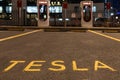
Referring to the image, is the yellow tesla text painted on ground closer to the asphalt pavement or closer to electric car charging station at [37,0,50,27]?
the asphalt pavement

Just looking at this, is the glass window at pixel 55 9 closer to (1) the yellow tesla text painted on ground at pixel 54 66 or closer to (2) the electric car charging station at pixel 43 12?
(2) the electric car charging station at pixel 43 12

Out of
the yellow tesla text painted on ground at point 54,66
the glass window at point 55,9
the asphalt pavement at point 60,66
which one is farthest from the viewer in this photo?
the glass window at point 55,9

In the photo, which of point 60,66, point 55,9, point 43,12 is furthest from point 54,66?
point 55,9

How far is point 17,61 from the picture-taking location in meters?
10.1

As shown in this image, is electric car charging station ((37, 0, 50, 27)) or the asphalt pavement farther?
electric car charging station ((37, 0, 50, 27))

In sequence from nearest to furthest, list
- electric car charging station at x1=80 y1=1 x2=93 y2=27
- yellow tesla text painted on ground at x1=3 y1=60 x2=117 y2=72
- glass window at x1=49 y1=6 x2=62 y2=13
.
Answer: yellow tesla text painted on ground at x1=3 y1=60 x2=117 y2=72 → electric car charging station at x1=80 y1=1 x2=93 y2=27 → glass window at x1=49 y1=6 x2=62 y2=13

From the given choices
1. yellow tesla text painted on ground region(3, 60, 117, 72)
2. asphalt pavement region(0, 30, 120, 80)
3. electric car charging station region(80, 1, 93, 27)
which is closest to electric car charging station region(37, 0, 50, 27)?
electric car charging station region(80, 1, 93, 27)

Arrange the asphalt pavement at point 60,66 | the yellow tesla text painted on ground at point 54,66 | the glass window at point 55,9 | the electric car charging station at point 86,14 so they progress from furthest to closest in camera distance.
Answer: the glass window at point 55,9 < the electric car charging station at point 86,14 < the yellow tesla text painted on ground at point 54,66 < the asphalt pavement at point 60,66

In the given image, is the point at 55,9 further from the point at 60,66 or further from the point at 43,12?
the point at 60,66

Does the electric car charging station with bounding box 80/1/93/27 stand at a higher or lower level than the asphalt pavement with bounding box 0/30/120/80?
higher

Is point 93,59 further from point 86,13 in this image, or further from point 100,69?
point 86,13

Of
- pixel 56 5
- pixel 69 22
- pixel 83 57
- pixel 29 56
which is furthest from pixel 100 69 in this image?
pixel 56 5

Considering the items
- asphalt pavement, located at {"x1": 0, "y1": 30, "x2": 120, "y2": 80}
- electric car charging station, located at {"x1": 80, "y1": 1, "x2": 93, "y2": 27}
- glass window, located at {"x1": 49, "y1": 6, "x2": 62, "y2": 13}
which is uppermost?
glass window, located at {"x1": 49, "y1": 6, "x2": 62, "y2": 13}

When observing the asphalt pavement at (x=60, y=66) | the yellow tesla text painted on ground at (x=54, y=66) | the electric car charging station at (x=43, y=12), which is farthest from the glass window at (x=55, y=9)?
the yellow tesla text painted on ground at (x=54, y=66)
